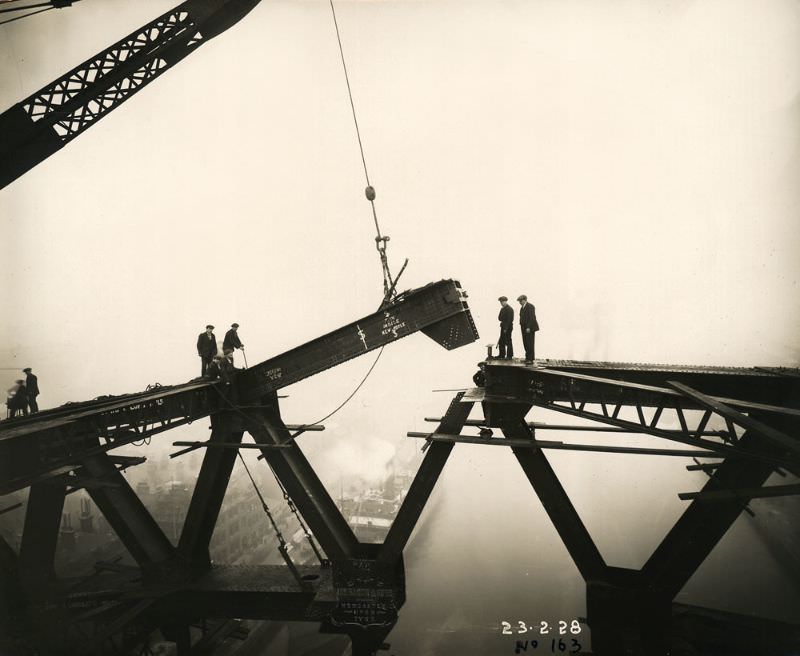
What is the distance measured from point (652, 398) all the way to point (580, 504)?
156ft

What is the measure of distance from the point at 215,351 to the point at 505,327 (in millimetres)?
7155

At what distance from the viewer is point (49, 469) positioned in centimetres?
482

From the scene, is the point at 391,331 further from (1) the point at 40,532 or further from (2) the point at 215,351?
(2) the point at 215,351

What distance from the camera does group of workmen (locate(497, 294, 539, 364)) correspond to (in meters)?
7.78

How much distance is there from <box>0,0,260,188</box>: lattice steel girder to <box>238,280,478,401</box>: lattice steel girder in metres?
5.09

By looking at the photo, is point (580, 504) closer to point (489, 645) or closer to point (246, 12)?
point (489, 645)

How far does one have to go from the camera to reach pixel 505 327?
8422 millimetres

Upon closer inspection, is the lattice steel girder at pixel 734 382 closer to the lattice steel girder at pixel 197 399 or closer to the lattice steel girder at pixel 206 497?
the lattice steel girder at pixel 197 399

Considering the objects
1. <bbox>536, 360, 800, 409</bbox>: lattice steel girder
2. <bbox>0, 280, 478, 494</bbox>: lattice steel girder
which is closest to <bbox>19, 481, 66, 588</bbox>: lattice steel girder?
<bbox>0, 280, 478, 494</bbox>: lattice steel girder

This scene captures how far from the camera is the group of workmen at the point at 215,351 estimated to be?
6843 mm

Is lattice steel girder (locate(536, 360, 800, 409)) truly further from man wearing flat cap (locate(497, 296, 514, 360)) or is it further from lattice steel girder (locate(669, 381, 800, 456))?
man wearing flat cap (locate(497, 296, 514, 360))

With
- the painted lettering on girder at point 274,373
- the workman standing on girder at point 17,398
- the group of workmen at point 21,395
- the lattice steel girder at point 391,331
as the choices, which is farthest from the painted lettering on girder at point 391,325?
the workman standing on girder at point 17,398

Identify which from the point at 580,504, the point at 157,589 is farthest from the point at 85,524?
the point at 580,504

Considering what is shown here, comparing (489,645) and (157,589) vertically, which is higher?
(157,589)
